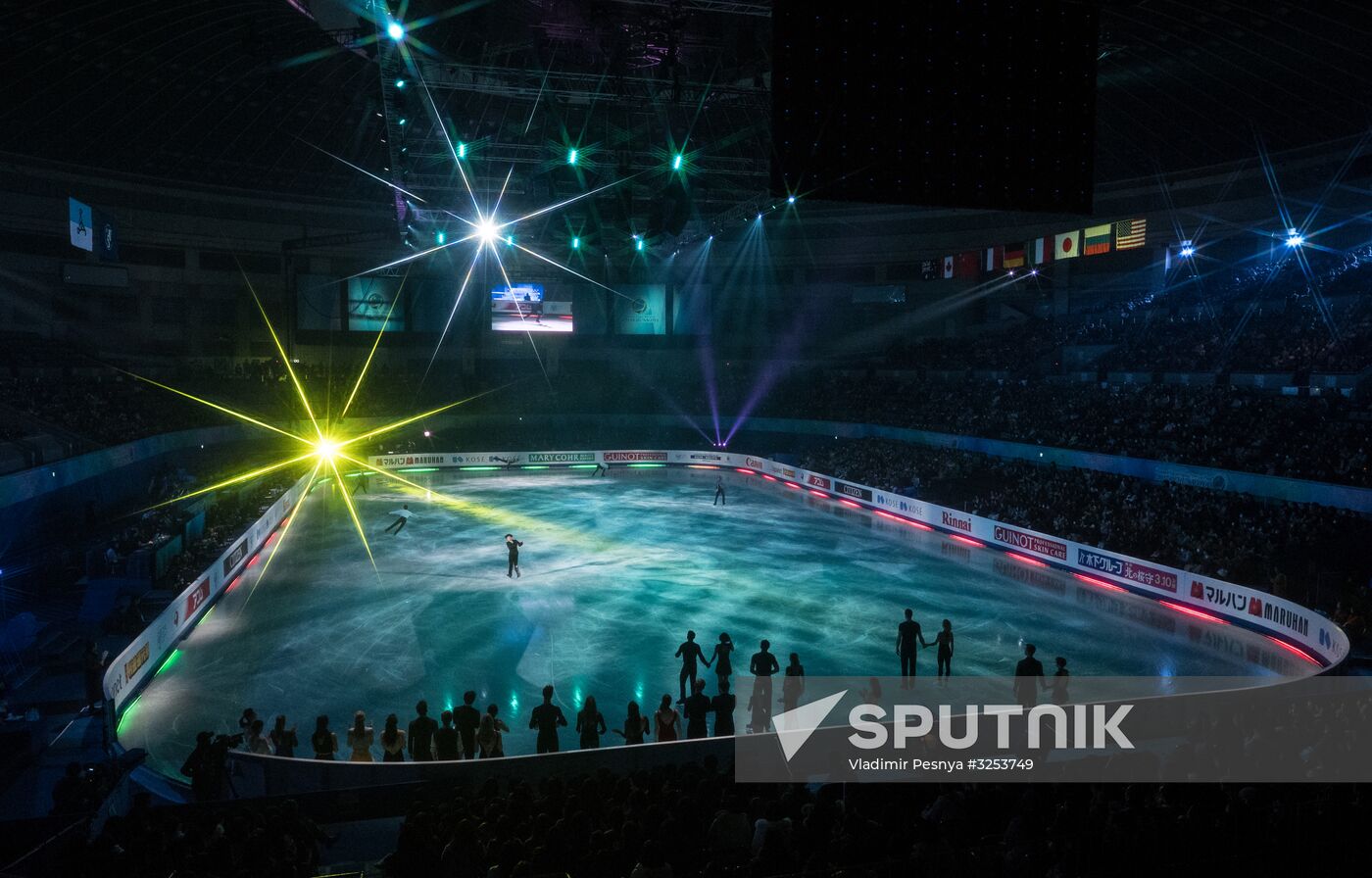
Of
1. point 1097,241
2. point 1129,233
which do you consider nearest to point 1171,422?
point 1129,233

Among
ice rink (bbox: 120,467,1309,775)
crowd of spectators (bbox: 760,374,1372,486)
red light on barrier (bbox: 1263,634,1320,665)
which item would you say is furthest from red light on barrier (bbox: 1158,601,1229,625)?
crowd of spectators (bbox: 760,374,1372,486)

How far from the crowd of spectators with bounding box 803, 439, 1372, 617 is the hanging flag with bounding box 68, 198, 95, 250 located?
1334 inches

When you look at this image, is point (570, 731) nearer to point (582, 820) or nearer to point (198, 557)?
point (582, 820)

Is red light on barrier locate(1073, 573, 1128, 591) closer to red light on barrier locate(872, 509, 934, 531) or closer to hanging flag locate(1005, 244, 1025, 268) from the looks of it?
red light on barrier locate(872, 509, 934, 531)

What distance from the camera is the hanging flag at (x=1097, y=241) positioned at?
37.5m

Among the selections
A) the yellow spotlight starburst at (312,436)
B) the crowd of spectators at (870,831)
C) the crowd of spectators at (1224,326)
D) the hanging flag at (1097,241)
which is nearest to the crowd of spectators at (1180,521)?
the crowd of spectators at (1224,326)

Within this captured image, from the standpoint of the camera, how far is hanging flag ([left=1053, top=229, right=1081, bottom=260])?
127ft

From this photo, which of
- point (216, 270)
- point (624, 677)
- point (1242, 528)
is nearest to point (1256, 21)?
point (1242, 528)

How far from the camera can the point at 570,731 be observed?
12.9 metres

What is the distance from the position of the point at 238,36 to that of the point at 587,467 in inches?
1099

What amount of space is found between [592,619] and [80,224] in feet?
87.9

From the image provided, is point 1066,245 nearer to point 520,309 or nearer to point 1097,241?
point 1097,241

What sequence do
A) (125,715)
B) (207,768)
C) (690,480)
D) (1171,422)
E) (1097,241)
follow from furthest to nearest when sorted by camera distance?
(690,480), (1097,241), (1171,422), (125,715), (207,768)

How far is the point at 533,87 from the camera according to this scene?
22359 millimetres
